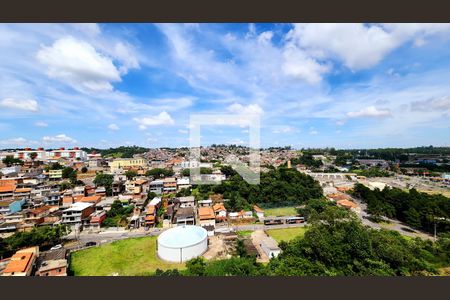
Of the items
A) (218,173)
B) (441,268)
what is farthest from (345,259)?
(218,173)

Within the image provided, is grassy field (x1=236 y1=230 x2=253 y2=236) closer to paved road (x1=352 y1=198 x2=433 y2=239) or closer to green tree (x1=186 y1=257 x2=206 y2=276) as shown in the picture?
green tree (x1=186 y1=257 x2=206 y2=276)

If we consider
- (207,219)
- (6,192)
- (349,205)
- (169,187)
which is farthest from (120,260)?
(349,205)

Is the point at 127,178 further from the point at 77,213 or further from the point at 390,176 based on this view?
the point at 390,176

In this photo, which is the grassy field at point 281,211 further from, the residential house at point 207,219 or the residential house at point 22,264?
the residential house at point 22,264

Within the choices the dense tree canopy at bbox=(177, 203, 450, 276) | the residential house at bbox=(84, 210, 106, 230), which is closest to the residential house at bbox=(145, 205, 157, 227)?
the residential house at bbox=(84, 210, 106, 230)

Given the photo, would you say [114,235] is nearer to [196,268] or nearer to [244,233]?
[196,268]
